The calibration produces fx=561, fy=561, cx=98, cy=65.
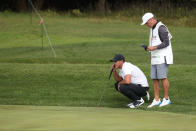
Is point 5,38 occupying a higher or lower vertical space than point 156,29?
lower

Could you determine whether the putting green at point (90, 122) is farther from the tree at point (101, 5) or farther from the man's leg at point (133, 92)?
the tree at point (101, 5)

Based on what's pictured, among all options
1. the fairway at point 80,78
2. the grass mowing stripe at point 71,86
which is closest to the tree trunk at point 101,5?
the fairway at point 80,78

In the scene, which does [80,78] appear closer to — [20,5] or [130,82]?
[130,82]

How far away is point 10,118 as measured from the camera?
778 centimetres

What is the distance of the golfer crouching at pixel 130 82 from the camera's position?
35.0 feet

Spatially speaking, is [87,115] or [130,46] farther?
[130,46]

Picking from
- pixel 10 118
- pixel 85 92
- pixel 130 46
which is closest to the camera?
pixel 10 118

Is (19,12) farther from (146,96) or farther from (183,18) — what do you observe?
(146,96)

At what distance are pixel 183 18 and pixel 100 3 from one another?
7.16 m

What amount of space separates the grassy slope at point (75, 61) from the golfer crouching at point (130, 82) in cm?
63

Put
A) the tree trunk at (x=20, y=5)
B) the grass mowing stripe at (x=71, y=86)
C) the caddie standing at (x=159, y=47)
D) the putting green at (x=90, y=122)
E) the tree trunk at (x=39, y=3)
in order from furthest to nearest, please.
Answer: the tree trunk at (x=39, y=3), the tree trunk at (x=20, y=5), the grass mowing stripe at (x=71, y=86), the caddie standing at (x=159, y=47), the putting green at (x=90, y=122)

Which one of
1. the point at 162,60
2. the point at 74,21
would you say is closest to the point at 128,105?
the point at 162,60

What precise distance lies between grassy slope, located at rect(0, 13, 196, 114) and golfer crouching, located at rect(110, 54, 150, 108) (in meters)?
0.63

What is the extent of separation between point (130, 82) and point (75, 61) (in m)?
8.24
